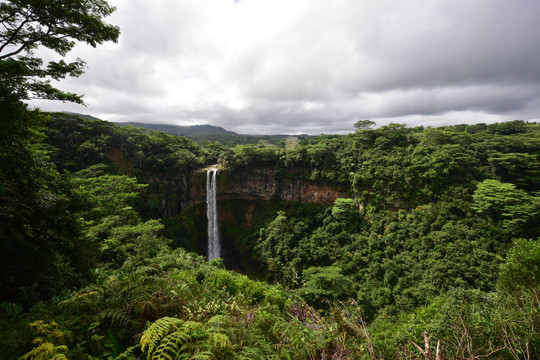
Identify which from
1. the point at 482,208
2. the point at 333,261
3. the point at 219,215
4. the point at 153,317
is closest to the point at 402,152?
the point at 482,208

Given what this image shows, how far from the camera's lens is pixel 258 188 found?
36.5m

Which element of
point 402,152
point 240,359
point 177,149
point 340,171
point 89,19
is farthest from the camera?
point 177,149

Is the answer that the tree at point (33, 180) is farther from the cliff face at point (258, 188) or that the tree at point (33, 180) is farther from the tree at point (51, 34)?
the cliff face at point (258, 188)

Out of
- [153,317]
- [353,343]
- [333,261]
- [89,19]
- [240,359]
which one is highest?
[89,19]

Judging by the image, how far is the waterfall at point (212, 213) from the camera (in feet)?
112

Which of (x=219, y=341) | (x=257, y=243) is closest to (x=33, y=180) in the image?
(x=219, y=341)

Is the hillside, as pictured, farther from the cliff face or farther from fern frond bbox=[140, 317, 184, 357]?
the cliff face

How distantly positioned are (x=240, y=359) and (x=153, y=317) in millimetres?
1713

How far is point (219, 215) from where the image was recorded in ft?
121

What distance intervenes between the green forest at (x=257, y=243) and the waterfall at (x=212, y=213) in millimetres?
2121

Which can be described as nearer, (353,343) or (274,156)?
(353,343)

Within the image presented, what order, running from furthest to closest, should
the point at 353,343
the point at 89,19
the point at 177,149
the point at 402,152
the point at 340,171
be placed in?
the point at 177,149 < the point at 340,171 < the point at 402,152 < the point at 89,19 < the point at 353,343

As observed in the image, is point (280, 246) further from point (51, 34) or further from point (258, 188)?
point (51, 34)

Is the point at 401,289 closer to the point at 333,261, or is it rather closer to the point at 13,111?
the point at 333,261
